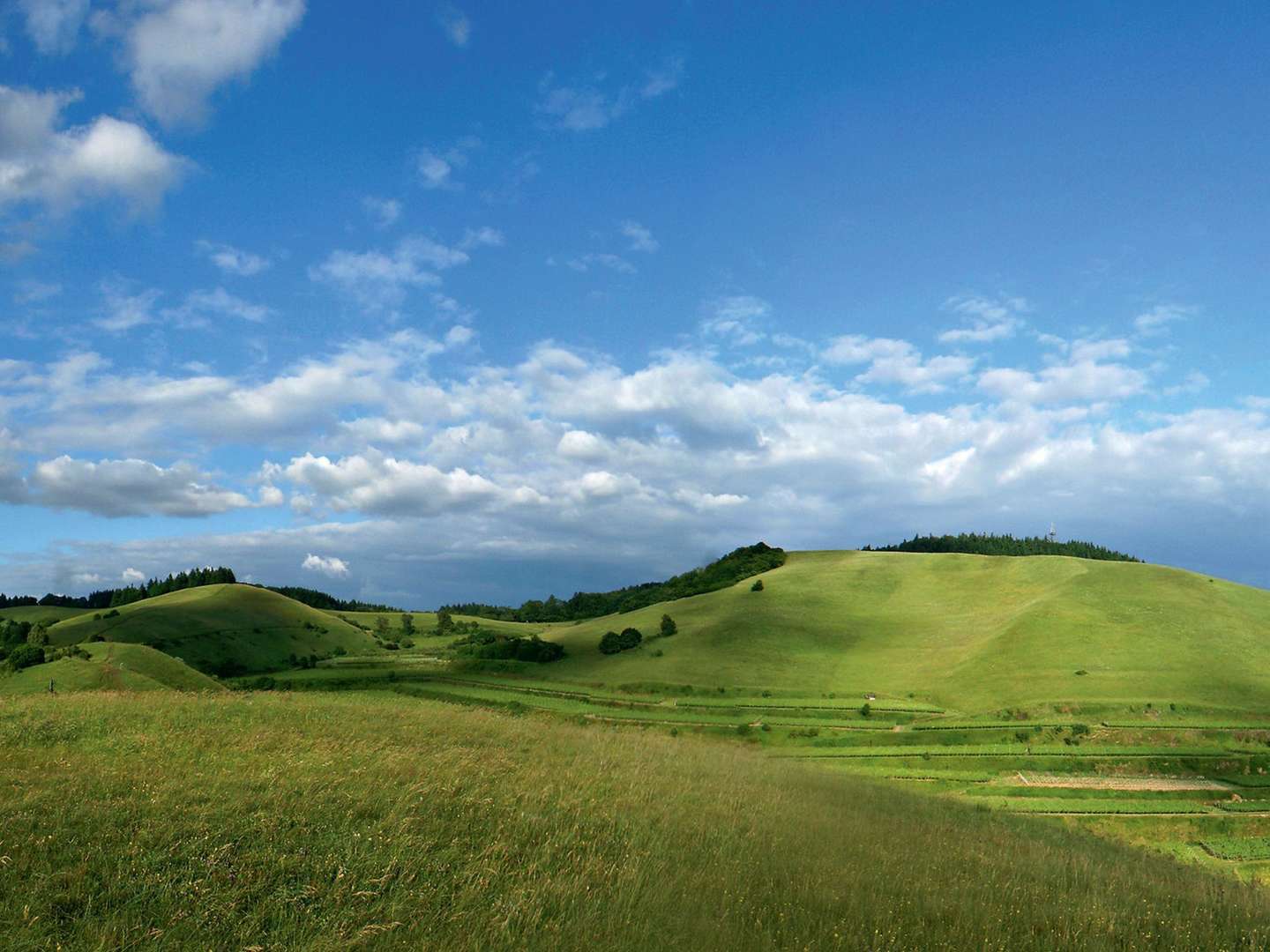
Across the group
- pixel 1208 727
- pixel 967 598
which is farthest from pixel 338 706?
pixel 967 598

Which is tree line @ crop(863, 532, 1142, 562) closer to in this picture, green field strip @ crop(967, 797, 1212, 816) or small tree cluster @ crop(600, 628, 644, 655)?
small tree cluster @ crop(600, 628, 644, 655)

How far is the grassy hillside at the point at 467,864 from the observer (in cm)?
910

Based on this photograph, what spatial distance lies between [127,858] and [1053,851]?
19809 millimetres

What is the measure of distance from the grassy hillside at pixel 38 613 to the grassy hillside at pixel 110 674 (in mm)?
109842

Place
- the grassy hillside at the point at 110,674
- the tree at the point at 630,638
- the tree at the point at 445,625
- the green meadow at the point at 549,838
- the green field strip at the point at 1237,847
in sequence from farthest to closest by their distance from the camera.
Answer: the tree at the point at 445,625, the tree at the point at 630,638, the grassy hillside at the point at 110,674, the green field strip at the point at 1237,847, the green meadow at the point at 549,838

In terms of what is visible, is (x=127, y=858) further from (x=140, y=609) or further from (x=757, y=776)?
(x=140, y=609)

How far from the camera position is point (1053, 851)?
17984mm

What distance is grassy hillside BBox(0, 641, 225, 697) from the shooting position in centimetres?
4422

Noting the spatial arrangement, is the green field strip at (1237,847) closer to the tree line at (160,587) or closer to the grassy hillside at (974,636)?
the grassy hillside at (974,636)

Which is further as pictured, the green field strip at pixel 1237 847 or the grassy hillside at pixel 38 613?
the grassy hillside at pixel 38 613

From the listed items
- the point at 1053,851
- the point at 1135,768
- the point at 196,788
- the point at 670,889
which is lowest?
the point at 1135,768

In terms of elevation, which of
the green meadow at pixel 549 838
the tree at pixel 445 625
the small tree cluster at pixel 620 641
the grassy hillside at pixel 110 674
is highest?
the green meadow at pixel 549 838

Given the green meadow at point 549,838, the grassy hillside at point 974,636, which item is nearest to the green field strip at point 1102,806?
the green meadow at point 549,838

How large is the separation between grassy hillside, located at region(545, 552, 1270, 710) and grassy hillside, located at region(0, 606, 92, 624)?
107942 millimetres
